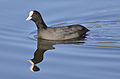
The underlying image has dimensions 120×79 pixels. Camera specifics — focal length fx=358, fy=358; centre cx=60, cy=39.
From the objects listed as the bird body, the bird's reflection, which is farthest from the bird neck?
the bird's reflection

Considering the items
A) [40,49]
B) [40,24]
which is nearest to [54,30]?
[40,24]

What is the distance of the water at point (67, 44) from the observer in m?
9.41

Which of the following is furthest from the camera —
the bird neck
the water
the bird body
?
the bird neck

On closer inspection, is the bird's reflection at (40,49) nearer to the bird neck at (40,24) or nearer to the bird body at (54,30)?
the bird body at (54,30)

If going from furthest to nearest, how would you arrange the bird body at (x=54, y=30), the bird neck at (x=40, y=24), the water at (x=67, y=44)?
1. the bird neck at (x=40, y=24)
2. the bird body at (x=54, y=30)
3. the water at (x=67, y=44)

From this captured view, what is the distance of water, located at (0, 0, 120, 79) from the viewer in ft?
30.9

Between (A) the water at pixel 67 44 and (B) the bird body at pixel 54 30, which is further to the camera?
(B) the bird body at pixel 54 30

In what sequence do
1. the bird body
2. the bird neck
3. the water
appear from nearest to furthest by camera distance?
the water, the bird body, the bird neck

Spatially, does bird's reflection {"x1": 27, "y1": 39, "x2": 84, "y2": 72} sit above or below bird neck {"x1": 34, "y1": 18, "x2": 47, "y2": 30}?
below

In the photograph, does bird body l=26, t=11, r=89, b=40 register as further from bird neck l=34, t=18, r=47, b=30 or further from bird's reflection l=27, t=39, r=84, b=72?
bird's reflection l=27, t=39, r=84, b=72

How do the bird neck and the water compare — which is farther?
the bird neck

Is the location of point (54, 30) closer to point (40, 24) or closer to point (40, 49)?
point (40, 24)

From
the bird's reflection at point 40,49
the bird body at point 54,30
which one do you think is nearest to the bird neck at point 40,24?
the bird body at point 54,30

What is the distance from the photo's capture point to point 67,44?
1183cm
